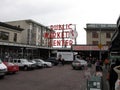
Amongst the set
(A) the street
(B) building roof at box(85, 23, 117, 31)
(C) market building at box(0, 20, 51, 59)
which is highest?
(B) building roof at box(85, 23, 117, 31)

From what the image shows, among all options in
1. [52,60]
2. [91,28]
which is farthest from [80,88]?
[91,28]

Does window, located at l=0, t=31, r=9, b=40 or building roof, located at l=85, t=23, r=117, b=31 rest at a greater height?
building roof, located at l=85, t=23, r=117, b=31

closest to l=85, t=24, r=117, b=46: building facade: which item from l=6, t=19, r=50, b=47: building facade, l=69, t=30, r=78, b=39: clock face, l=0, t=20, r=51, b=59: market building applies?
l=69, t=30, r=78, b=39: clock face

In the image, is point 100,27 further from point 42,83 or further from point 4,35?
point 42,83

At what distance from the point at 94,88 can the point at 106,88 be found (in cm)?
506

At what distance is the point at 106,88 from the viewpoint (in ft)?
44.7

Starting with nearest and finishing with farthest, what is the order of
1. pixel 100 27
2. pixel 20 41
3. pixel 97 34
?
pixel 20 41, pixel 100 27, pixel 97 34

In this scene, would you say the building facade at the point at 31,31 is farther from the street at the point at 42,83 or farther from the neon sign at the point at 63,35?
the street at the point at 42,83

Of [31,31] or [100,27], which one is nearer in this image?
[100,27]

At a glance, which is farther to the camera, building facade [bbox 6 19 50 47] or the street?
building facade [bbox 6 19 50 47]

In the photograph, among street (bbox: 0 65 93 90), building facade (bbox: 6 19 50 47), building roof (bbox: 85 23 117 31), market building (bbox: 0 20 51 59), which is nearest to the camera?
street (bbox: 0 65 93 90)

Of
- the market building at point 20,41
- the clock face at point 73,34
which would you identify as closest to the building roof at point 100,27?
the clock face at point 73,34

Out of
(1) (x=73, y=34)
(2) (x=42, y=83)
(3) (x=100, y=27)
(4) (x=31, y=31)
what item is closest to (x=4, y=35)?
(1) (x=73, y=34)

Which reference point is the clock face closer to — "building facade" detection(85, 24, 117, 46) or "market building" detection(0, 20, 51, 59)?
"market building" detection(0, 20, 51, 59)
